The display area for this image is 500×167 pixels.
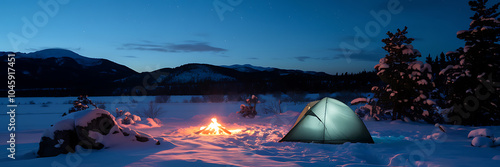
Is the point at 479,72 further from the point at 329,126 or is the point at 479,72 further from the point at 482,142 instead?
the point at 329,126

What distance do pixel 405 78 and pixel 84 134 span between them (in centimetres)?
1152

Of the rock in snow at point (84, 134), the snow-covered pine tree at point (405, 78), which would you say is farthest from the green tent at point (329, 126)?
the snow-covered pine tree at point (405, 78)

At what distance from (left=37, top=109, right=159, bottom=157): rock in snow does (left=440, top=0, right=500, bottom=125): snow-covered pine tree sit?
428 inches

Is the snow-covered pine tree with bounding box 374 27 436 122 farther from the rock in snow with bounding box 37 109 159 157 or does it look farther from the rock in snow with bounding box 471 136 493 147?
the rock in snow with bounding box 37 109 159 157

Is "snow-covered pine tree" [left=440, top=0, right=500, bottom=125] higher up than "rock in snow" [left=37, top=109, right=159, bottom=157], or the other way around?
"snow-covered pine tree" [left=440, top=0, right=500, bottom=125]

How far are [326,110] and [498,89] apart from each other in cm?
670

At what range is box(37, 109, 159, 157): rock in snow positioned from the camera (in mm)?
5445

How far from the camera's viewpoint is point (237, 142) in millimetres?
7891

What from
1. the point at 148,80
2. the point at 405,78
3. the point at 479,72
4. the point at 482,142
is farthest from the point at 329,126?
the point at 148,80

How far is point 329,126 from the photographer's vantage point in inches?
305

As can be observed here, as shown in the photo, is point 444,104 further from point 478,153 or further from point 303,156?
point 303,156

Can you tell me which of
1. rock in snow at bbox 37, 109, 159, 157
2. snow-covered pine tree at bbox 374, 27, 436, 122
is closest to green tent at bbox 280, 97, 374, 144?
rock in snow at bbox 37, 109, 159, 157

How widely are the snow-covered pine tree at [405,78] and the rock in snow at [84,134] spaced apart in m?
10.1

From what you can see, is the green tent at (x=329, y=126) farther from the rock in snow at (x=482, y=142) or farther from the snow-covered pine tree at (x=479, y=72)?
the snow-covered pine tree at (x=479, y=72)
